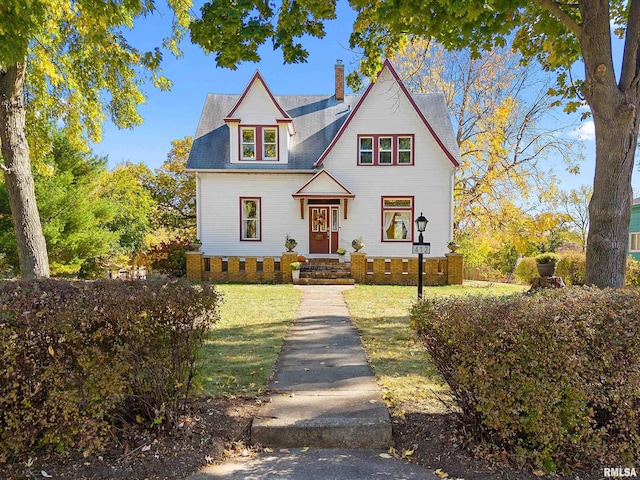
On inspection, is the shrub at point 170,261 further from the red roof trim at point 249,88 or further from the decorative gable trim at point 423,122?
the decorative gable trim at point 423,122

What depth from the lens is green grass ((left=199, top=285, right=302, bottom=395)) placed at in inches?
173

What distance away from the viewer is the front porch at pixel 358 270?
14.2m

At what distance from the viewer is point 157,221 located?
26.5 metres

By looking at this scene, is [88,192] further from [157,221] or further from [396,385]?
[396,385]

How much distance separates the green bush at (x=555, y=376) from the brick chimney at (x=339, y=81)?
1797cm

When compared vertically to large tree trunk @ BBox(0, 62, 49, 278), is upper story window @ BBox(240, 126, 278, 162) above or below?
above

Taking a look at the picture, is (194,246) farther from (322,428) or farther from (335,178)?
(322,428)

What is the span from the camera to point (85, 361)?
8.87 feet

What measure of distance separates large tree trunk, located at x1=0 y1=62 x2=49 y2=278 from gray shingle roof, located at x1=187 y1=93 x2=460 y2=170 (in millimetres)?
8683

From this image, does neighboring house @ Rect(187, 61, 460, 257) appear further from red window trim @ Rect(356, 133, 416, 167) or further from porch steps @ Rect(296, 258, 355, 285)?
porch steps @ Rect(296, 258, 355, 285)

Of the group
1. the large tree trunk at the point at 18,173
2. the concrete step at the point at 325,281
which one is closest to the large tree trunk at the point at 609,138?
the large tree trunk at the point at 18,173

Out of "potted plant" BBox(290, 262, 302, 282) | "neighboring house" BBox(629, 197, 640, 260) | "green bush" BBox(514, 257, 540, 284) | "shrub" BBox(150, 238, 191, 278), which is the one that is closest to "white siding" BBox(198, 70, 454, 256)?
"shrub" BBox(150, 238, 191, 278)

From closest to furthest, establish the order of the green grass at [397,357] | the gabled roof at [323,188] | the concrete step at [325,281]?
the green grass at [397,357] < the concrete step at [325,281] < the gabled roof at [323,188]

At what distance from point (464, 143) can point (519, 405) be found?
21800 millimetres
